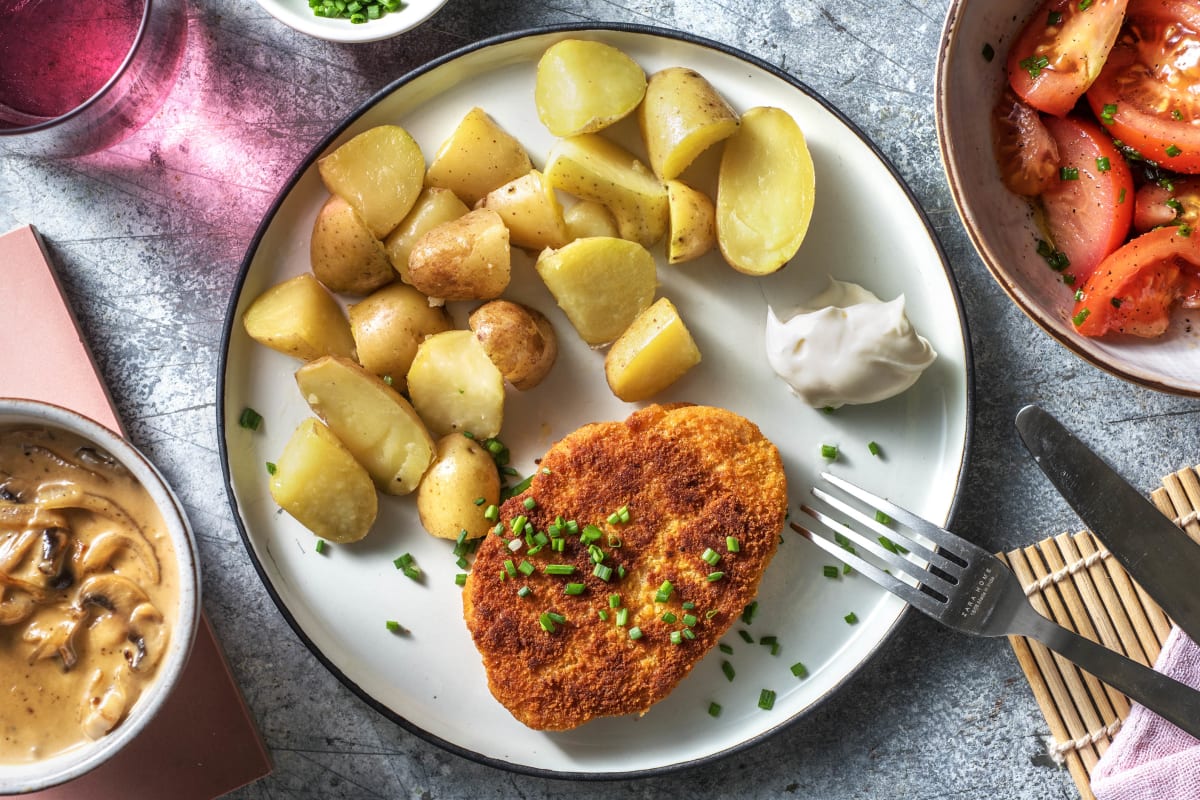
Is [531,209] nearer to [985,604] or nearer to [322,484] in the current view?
[322,484]

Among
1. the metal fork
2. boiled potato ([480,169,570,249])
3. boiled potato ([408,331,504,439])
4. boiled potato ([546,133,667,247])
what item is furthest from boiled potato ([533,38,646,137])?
the metal fork

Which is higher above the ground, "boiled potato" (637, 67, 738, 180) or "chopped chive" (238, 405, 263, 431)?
"boiled potato" (637, 67, 738, 180)

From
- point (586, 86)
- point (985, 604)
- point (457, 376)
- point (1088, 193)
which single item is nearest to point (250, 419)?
point (457, 376)

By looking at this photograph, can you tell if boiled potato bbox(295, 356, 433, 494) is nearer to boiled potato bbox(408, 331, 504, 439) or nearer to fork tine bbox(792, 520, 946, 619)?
boiled potato bbox(408, 331, 504, 439)

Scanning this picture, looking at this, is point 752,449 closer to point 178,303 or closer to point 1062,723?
point 1062,723

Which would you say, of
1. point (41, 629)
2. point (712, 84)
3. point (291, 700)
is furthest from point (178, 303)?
point (712, 84)
